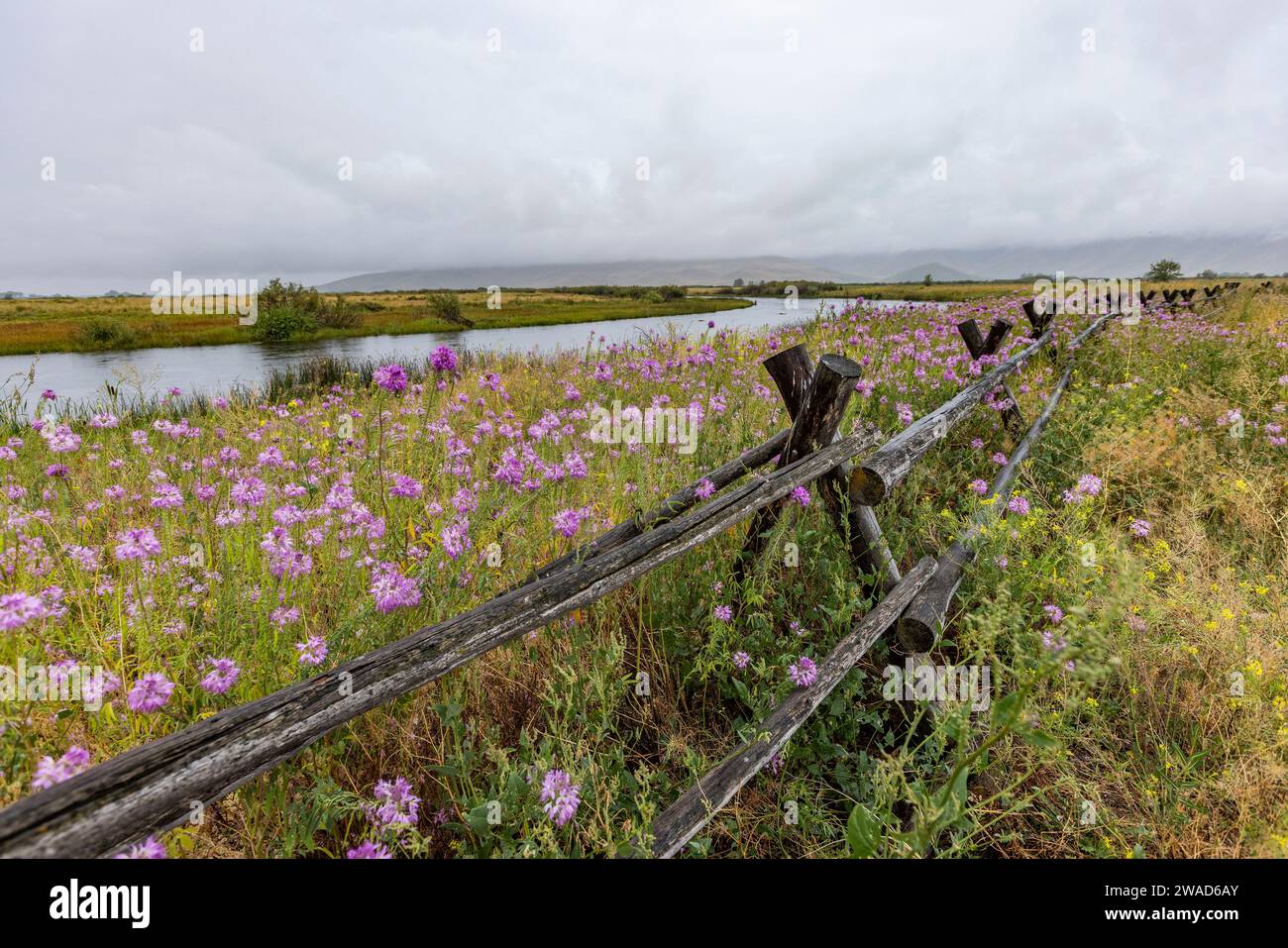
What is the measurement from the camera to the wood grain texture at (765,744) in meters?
1.56

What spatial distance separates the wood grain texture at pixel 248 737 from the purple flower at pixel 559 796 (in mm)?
407

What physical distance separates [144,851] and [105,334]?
44.0 meters

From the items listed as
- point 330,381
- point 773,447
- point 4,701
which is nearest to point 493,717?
point 4,701

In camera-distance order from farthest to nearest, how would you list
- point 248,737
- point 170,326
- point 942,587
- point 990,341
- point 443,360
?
1. point 170,326
2. point 990,341
3. point 443,360
4. point 942,587
5. point 248,737

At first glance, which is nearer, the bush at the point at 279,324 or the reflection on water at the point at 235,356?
the reflection on water at the point at 235,356

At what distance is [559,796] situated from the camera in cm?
151

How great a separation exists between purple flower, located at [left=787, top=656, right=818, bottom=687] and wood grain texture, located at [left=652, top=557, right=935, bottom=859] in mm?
17

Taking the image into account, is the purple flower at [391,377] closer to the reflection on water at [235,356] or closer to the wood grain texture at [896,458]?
the wood grain texture at [896,458]

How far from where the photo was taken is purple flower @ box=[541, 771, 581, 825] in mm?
1467

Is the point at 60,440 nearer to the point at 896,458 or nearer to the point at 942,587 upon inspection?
the point at 896,458

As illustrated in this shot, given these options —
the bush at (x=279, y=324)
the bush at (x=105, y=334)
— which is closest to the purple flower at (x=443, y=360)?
the bush at (x=279, y=324)

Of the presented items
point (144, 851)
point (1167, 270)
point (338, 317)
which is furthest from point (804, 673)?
point (1167, 270)

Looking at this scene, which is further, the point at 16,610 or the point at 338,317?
the point at 338,317

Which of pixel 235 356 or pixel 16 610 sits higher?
pixel 235 356
